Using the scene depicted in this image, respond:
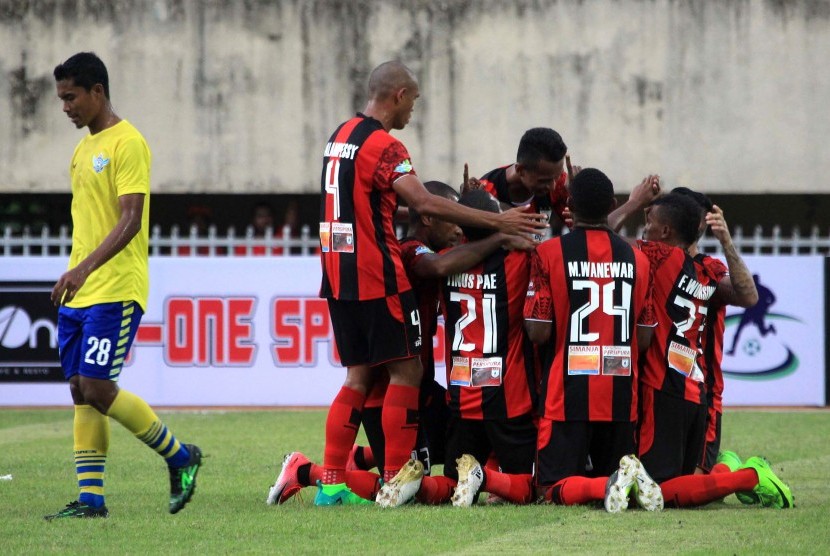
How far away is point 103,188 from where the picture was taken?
6609mm

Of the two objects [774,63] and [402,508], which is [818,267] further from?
[402,508]

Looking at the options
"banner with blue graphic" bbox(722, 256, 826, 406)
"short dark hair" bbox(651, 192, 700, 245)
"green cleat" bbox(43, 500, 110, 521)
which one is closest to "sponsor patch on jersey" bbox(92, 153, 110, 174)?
"green cleat" bbox(43, 500, 110, 521)

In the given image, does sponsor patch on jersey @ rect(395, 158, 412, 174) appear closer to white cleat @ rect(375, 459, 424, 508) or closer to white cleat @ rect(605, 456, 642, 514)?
white cleat @ rect(375, 459, 424, 508)

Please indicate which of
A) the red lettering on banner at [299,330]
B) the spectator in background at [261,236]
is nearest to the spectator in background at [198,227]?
the spectator in background at [261,236]

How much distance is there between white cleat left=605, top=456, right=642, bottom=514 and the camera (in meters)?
6.49

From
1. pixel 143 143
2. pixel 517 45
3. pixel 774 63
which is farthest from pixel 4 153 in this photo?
pixel 143 143

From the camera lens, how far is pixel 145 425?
6.62 meters

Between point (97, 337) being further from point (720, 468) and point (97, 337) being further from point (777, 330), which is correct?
point (777, 330)

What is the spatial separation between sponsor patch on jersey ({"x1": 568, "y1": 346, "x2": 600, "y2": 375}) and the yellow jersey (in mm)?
2108

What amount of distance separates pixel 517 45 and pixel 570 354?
11.0 metres

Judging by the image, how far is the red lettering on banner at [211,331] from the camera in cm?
1384

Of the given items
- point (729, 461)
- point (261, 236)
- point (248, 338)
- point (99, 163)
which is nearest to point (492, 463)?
point (729, 461)

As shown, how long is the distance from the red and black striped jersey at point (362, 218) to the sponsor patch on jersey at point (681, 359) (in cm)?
143

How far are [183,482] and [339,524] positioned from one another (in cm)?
92
